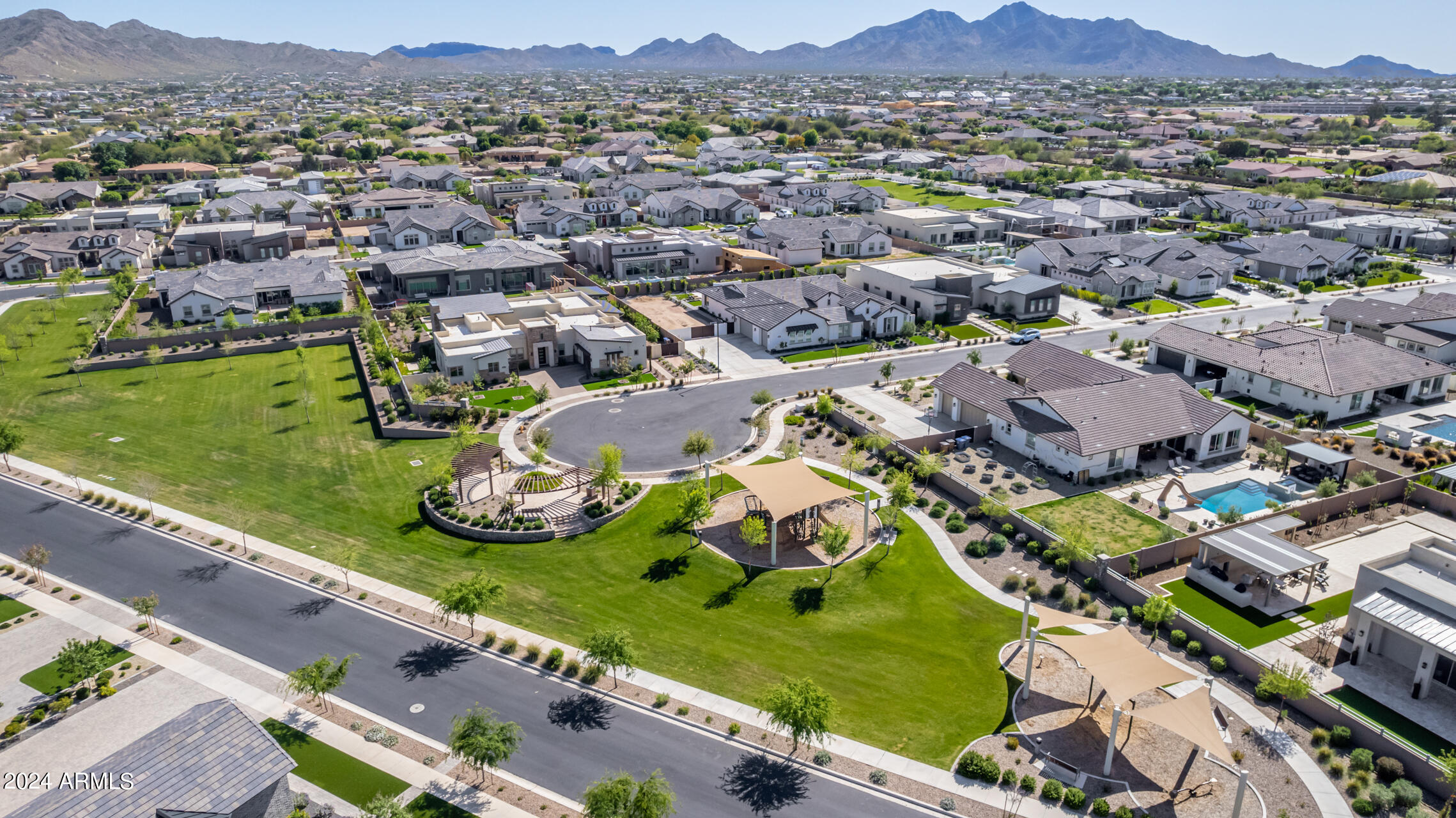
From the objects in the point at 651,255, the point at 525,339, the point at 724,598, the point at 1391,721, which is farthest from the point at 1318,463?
the point at 651,255

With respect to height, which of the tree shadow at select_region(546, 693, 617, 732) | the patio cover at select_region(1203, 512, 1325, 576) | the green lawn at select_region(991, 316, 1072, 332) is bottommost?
the tree shadow at select_region(546, 693, 617, 732)

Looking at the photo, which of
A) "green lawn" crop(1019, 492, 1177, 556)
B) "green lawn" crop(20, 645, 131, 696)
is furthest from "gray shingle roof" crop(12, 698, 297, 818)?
"green lawn" crop(1019, 492, 1177, 556)

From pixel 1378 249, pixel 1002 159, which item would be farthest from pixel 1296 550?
pixel 1002 159

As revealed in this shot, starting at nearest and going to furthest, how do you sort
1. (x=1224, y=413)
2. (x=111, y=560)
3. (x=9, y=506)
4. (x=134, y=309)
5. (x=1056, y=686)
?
(x=1056, y=686), (x=111, y=560), (x=9, y=506), (x=1224, y=413), (x=134, y=309)

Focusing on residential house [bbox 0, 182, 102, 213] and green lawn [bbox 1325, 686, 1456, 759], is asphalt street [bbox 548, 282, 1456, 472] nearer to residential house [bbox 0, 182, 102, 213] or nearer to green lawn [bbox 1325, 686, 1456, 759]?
green lawn [bbox 1325, 686, 1456, 759]

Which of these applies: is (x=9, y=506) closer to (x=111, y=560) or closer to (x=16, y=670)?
(x=111, y=560)

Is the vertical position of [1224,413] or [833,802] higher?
[1224,413]
